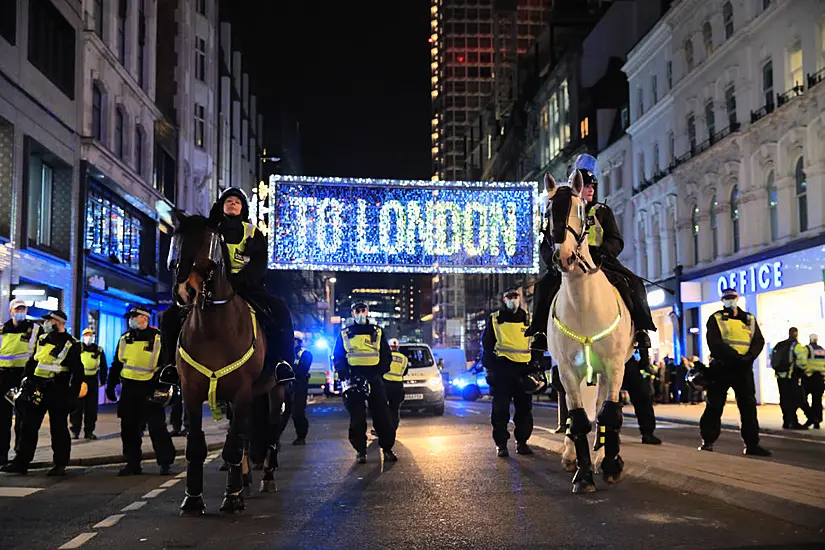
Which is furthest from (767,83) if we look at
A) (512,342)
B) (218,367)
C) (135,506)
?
(135,506)

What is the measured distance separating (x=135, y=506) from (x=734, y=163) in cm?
2941

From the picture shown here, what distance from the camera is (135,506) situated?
360 inches

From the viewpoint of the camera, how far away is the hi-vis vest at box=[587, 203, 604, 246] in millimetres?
9164

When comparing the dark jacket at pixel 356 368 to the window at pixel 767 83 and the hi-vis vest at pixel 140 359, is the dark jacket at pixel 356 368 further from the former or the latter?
the window at pixel 767 83

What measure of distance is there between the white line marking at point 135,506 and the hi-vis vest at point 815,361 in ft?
48.9

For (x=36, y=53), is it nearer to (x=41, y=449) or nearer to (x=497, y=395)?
(x=41, y=449)

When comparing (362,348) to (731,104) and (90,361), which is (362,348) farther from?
(731,104)

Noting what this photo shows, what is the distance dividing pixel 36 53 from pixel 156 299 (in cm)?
1542

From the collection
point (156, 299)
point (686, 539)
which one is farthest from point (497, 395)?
point (156, 299)

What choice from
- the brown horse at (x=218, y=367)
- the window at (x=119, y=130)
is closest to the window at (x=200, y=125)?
the window at (x=119, y=130)

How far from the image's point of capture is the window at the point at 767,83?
32125 millimetres

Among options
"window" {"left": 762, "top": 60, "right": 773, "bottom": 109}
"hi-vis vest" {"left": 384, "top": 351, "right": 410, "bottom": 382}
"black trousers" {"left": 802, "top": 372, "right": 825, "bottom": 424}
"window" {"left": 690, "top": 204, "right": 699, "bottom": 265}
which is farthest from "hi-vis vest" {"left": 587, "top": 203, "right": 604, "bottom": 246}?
"window" {"left": 690, "top": 204, "right": 699, "bottom": 265}

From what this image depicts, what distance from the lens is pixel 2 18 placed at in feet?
79.3

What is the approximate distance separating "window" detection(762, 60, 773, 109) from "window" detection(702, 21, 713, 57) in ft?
14.4
